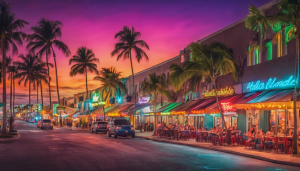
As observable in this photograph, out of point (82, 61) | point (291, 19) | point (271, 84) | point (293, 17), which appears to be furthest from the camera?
point (82, 61)

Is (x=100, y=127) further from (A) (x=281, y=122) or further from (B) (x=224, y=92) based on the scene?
(A) (x=281, y=122)

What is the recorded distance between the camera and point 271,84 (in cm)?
2161

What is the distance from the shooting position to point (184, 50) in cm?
3591

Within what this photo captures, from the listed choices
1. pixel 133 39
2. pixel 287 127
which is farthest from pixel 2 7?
pixel 287 127

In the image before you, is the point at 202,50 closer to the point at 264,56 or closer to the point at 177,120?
the point at 264,56

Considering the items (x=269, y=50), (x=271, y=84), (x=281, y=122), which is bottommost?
(x=281, y=122)

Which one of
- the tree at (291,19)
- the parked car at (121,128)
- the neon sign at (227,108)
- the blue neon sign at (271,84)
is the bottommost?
the parked car at (121,128)

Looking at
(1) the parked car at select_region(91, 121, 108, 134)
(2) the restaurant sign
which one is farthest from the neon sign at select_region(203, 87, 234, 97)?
(1) the parked car at select_region(91, 121, 108, 134)

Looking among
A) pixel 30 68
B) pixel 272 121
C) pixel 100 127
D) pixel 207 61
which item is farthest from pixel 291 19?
pixel 30 68

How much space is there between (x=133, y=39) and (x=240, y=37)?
21994 millimetres

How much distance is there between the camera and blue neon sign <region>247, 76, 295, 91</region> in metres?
19.9

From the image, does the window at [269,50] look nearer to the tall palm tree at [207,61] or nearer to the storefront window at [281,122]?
the tall palm tree at [207,61]

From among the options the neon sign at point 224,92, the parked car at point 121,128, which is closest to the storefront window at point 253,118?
the neon sign at point 224,92

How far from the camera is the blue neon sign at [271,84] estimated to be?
19931mm
